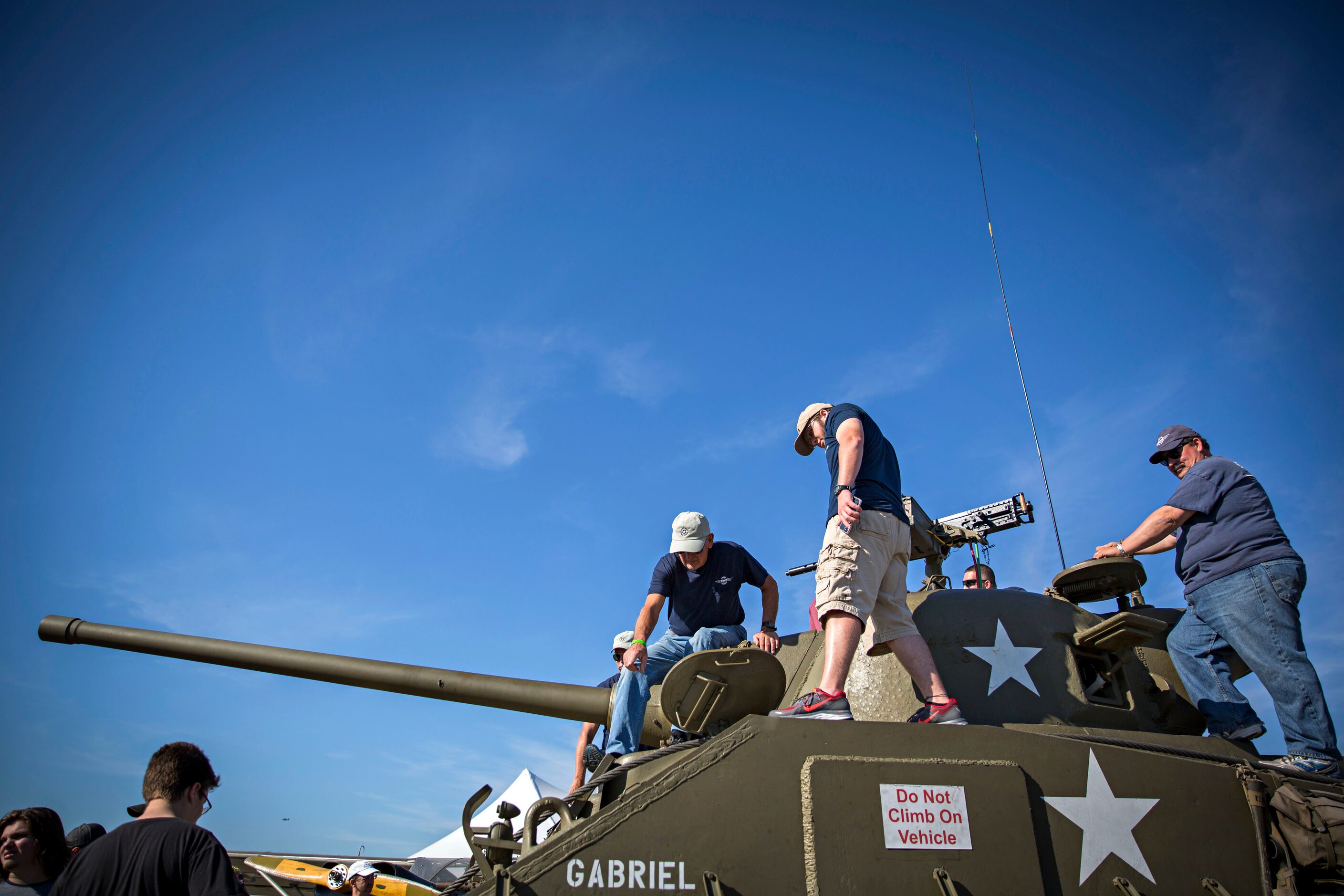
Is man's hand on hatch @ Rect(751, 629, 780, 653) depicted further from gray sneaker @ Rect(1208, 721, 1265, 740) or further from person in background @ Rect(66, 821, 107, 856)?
person in background @ Rect(66, 821, 107, 856)

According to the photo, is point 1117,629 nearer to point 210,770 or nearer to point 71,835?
point 210,770

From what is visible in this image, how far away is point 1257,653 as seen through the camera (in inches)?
165

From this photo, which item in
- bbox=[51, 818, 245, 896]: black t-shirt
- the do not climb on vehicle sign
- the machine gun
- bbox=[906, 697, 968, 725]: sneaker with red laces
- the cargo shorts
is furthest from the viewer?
the machine gun

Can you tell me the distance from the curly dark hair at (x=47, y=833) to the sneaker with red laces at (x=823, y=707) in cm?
340

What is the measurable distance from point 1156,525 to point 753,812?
2.90 m

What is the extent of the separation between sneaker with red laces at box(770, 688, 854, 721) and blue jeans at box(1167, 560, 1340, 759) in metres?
2.12

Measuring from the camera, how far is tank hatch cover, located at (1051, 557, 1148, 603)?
5.00 metres

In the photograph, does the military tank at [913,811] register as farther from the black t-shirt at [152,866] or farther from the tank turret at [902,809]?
the black t-shirt at [152,866]

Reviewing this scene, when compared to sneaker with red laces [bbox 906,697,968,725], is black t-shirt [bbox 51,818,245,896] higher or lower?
lower

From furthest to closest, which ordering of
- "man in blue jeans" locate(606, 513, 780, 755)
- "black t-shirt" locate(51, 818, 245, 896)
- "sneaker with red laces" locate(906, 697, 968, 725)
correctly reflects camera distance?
"man in blue jeans" locate(606, 513, 780, 755)
"sneaker with red laces" locate(906, 697, 968, 725)
"black t-shirt" locate(51, 818, 245, 896)

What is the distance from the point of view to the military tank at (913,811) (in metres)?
3.15

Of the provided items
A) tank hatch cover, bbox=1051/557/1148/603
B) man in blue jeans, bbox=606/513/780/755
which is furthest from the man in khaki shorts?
tank hatch cover, bbox=1051/557/1148/603

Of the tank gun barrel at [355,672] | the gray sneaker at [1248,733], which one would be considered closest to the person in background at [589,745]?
the tank gun barrel at [355,672]

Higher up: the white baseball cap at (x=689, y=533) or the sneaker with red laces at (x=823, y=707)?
the white baseball cap at (x=689, y=533)
